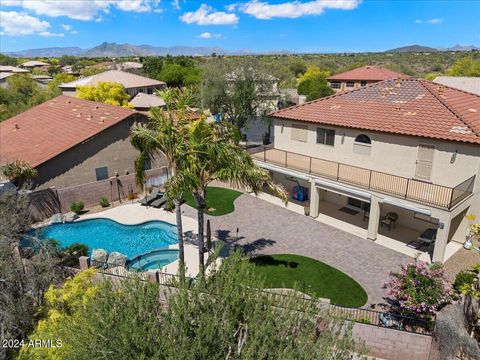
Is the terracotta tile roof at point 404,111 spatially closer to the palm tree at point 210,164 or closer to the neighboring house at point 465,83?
Result: the palm tree at point 210,164

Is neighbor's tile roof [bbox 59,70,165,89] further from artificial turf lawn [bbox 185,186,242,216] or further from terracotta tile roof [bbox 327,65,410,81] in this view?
terracotta tile roof [bbox 327,65,410,81]

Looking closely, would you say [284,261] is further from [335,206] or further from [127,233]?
[127,233]

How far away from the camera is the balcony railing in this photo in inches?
682

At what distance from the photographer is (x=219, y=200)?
2595 cm

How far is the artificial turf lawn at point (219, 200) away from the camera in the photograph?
79.1 feet

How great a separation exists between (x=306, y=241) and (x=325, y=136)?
7.59m

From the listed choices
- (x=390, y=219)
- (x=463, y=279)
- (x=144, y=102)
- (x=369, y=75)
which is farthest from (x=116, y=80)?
(x=463, y=279)

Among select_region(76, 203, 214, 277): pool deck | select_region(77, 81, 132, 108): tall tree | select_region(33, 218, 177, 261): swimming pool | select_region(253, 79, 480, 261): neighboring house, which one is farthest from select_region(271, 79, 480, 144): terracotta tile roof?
select_region(77, 81, 132, 108): tall tree

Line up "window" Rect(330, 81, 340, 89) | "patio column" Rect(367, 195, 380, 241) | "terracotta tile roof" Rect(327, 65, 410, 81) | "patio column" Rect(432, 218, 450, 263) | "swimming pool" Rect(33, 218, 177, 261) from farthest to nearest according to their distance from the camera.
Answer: "window" Rect(330, 81, 340, 89) → "terracotta tile roof" Rect(327, 65, 410, 81) → "swimming pool" Rect(33, 218, 177, 261) → "patio column" Rect(367, 195, 380, 241) → "patio column" Rect(432, 218, 450, 263)

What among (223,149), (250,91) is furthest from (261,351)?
(250,91)

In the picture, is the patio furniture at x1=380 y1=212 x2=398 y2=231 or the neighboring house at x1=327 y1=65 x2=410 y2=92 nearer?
the patio furniture at x1=380 y1=212 x2=398 y2=231

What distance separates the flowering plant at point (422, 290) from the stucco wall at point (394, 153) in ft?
24.3

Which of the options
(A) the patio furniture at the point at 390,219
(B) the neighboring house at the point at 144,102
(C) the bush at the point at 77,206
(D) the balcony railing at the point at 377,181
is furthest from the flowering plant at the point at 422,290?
(B) the neighboring house at the point at 144,102

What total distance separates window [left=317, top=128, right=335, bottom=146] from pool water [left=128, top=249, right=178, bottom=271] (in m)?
11.9
